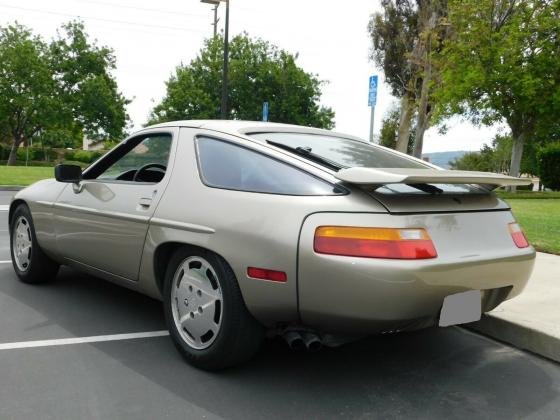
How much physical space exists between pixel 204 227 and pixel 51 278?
2.58 metres

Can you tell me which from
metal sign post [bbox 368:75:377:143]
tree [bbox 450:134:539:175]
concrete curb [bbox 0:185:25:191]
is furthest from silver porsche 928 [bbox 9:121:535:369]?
tree [bbox 450:134:539:175]

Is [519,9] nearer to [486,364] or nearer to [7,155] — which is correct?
[486,364]

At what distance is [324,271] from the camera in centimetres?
250

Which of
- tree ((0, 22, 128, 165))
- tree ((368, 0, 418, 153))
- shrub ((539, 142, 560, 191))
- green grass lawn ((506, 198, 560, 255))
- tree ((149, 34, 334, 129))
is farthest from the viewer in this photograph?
tree ((0, 22, 128, 165))

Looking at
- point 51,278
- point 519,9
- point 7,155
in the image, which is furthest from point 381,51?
point 7,155

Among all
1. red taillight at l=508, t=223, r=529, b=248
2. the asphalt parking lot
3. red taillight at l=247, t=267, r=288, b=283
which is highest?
red taillight at l=508, t=223, r=529, b=248

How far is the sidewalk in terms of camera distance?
3.47m

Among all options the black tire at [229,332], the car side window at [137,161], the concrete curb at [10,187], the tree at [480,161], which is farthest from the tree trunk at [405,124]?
the tree at [480,161]

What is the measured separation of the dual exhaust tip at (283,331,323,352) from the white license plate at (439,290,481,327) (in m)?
0.62

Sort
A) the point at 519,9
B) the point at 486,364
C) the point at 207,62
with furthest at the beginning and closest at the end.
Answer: the point at 207,62 < the point at 519,9 < the point at 486,364

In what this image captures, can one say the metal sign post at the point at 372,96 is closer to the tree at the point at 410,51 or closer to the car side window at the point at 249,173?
the car side window at the point at 249,173

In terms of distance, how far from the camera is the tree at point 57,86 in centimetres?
4044

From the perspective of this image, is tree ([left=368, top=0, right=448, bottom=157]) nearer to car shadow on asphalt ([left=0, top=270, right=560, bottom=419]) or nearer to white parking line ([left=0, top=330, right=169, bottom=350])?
car shadow on asphalt ([left=0, top=270, right=560, bottom=419])

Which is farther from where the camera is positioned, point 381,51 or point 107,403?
point 381,51
